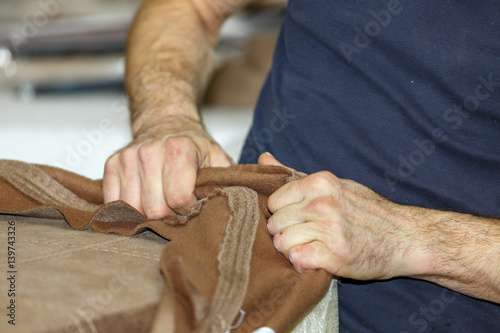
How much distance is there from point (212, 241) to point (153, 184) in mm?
230

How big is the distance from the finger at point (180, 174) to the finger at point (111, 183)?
0.09 m

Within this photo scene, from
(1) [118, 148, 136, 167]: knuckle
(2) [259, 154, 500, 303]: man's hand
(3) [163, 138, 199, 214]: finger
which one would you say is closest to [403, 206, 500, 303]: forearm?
(2) [259, 154, 500, 303]: man's hand

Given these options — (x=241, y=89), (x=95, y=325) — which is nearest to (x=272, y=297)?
(x=95, y=325)

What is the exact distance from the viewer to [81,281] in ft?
1.67

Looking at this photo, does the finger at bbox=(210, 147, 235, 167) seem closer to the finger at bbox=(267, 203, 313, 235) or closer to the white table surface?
the finger at bbox=(267, 203, 313, 235)

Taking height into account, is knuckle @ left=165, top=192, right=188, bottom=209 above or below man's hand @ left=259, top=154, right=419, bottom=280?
below

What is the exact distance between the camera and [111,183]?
0.82 m

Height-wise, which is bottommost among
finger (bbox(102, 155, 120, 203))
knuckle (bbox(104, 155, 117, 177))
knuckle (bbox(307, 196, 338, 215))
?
finger (bbox(102, 155, 120, 203))

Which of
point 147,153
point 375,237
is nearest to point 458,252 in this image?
point 375,237

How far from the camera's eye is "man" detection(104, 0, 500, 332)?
2.18 ft

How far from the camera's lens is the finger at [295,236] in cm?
62

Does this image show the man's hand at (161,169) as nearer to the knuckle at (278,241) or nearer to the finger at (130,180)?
the finger at (130,180)

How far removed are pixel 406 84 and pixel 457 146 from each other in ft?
0.40

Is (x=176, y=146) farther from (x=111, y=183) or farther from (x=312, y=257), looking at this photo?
(x=312, y=257)
